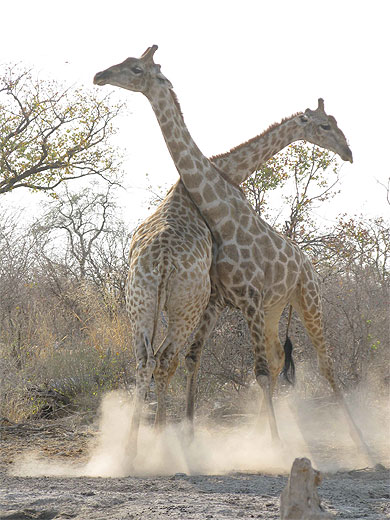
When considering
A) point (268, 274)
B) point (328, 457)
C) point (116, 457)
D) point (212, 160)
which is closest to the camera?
point (116, 457)

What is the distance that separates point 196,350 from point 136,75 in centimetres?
252

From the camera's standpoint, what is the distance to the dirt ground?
12.5 ft

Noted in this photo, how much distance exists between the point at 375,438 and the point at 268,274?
1.90 m

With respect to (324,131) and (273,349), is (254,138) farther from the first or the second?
(273,349)

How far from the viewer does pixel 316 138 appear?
7.22 meters

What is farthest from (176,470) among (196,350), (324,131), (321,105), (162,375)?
(321,105)

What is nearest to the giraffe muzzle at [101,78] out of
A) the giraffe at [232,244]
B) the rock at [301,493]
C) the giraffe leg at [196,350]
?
the giraffe at [232,244]

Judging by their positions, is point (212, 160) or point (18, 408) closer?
point (212, 160)

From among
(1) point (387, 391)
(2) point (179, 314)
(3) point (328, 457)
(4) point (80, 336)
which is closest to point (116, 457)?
(2) point (179, 314)

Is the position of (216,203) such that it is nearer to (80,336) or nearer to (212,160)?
(212,160)

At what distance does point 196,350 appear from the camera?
6246 millimetres

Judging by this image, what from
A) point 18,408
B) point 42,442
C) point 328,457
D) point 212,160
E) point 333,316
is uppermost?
point 212,160

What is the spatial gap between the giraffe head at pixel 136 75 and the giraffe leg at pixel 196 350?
1.97 metres

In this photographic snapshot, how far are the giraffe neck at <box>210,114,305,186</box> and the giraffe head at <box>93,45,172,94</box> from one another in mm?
1095
